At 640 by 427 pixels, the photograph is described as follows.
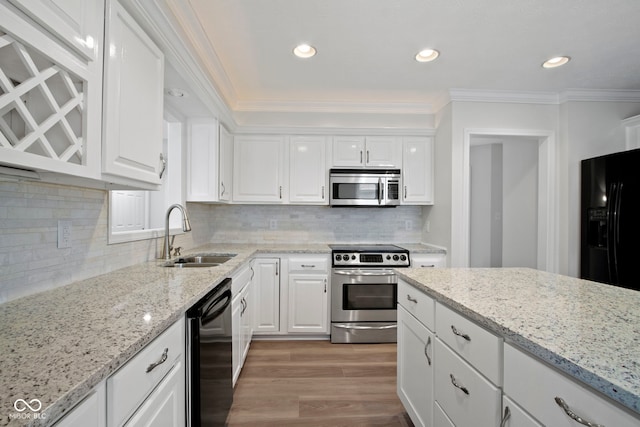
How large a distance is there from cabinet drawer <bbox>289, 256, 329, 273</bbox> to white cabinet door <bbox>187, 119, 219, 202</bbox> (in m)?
1.00

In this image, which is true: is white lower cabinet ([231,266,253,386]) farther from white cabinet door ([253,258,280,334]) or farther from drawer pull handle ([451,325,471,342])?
drawer pull handle ([451,325,471,342])

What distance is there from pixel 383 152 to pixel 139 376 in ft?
9.67

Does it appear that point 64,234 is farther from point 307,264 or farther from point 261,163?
point 261,163

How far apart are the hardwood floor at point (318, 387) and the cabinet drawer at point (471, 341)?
3.09 feet

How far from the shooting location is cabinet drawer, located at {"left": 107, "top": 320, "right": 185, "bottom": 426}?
2.21 feet

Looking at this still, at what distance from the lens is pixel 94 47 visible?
0.99 metres

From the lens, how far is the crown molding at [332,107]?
10.5 ft

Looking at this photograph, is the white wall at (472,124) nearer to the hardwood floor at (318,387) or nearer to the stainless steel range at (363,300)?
the stainless steel range at (363,300)

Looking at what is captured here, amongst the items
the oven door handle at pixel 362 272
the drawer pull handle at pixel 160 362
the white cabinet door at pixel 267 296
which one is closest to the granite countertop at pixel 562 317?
the drawer pull handle at pixel 160 362

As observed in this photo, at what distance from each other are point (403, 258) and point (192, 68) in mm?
2487

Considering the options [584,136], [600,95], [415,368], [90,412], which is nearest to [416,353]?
[415,368]

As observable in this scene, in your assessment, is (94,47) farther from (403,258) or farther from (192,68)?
(403,258)

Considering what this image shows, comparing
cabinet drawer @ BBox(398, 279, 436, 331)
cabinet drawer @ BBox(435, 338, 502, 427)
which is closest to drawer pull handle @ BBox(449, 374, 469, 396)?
cabinet drawer @ BBox(435, 338, 502, 427)

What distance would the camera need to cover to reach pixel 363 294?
282 cm
